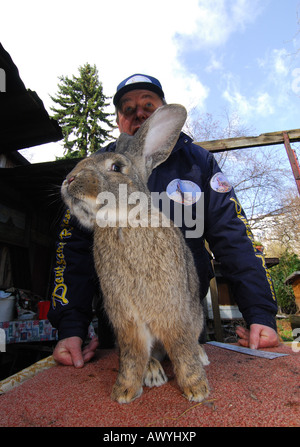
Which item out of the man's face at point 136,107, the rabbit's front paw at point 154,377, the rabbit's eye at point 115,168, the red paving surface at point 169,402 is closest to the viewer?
the red paving surface at point 169,402

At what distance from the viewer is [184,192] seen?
92.6 inches

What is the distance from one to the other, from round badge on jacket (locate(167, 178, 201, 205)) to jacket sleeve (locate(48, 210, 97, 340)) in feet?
2.72

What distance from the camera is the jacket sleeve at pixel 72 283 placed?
6.70 feet

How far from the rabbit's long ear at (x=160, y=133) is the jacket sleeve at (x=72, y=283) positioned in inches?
30.3

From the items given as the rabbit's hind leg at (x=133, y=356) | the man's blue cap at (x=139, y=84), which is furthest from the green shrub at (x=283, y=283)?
the rabbit's hind leg at (x=133, y=356)

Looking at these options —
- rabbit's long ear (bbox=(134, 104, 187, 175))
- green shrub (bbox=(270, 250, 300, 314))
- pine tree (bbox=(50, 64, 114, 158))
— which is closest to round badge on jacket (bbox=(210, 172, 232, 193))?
rabbit's long ear (bbox=(134, 104, 187, 175))

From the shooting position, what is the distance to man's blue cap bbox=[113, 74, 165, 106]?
2.98 m

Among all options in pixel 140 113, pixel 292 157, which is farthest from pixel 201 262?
pixel 292 157

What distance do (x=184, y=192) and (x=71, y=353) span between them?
1535mm

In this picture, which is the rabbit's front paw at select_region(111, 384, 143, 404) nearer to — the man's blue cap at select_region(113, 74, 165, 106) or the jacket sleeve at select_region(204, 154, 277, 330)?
the jacket sleeve at select_region(204, 154, 277, 330)

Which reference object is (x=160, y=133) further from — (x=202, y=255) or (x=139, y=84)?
(x=139, y=84)

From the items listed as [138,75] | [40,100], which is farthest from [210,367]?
[40,100]

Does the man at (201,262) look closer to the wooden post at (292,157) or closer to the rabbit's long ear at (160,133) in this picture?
the rabbit's long ear at (160,133)
